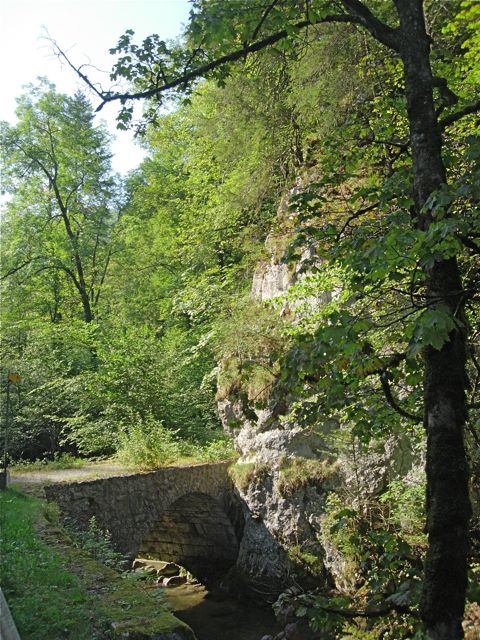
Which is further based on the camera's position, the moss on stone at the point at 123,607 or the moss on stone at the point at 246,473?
the moss on stone at the point at 246,473

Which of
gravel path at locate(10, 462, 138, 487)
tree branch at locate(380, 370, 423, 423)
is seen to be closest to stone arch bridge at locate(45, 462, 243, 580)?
gravel path at locate(10, 462, 138, 487)

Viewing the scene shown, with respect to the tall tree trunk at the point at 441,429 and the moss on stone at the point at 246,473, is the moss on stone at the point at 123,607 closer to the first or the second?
the tall tree trunk at the point at 441,429

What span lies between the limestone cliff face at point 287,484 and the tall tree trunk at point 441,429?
6558mm

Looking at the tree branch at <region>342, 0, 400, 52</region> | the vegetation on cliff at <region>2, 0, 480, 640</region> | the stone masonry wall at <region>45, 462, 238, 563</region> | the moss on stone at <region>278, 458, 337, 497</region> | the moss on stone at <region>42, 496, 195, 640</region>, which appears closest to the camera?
the vegetation on cliff at <region>2, 0, 480, 640</region>

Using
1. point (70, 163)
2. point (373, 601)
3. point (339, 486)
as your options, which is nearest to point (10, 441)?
Result: point (339, 486)

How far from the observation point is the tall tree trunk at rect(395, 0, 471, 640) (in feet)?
8.26

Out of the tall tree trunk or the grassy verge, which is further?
the grassy verge

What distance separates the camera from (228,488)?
12.3m

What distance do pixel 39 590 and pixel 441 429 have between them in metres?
3.49

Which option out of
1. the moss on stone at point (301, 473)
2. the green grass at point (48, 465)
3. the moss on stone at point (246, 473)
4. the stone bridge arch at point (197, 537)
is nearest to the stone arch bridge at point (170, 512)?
the stone bridge arch at point (197, 537)

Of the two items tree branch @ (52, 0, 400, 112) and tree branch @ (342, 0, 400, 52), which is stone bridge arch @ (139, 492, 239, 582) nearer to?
tree branch @ (52, 0, 400, 112)

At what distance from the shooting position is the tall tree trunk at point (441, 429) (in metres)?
2.52

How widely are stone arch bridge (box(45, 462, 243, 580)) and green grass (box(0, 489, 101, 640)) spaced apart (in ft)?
9.00

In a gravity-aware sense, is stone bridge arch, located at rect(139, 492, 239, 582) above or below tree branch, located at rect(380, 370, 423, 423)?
below
